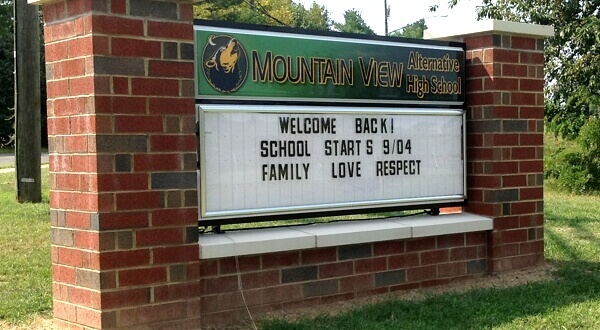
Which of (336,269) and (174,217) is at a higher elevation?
(174,217)

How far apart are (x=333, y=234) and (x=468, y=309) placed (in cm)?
122

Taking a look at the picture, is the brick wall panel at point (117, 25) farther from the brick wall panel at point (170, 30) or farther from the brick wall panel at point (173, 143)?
the brick wall panel at point (173, 143)

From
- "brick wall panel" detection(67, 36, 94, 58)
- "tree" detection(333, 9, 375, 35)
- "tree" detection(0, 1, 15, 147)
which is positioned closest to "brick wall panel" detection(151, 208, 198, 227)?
"brick wall panel" detection(67, 36, 94, 58)

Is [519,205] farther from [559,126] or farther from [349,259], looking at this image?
[559,126]

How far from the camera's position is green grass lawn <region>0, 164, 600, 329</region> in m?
5.52

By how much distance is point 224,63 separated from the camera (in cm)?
565

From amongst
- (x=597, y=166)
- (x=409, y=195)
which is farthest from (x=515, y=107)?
(x=597, y=166)

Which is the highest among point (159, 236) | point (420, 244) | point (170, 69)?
point (170, 69)

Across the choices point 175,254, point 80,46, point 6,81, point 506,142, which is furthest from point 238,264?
point 6,81

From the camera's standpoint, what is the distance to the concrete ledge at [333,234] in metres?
5.47

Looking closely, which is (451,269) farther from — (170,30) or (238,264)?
(170,30)

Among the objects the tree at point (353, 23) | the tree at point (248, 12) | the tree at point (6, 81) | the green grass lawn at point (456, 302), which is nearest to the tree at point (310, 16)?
the tree at point (248, 12)

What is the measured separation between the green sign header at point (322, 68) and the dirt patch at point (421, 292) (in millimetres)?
1690

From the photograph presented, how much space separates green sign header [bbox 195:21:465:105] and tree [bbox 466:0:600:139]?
10.7m
